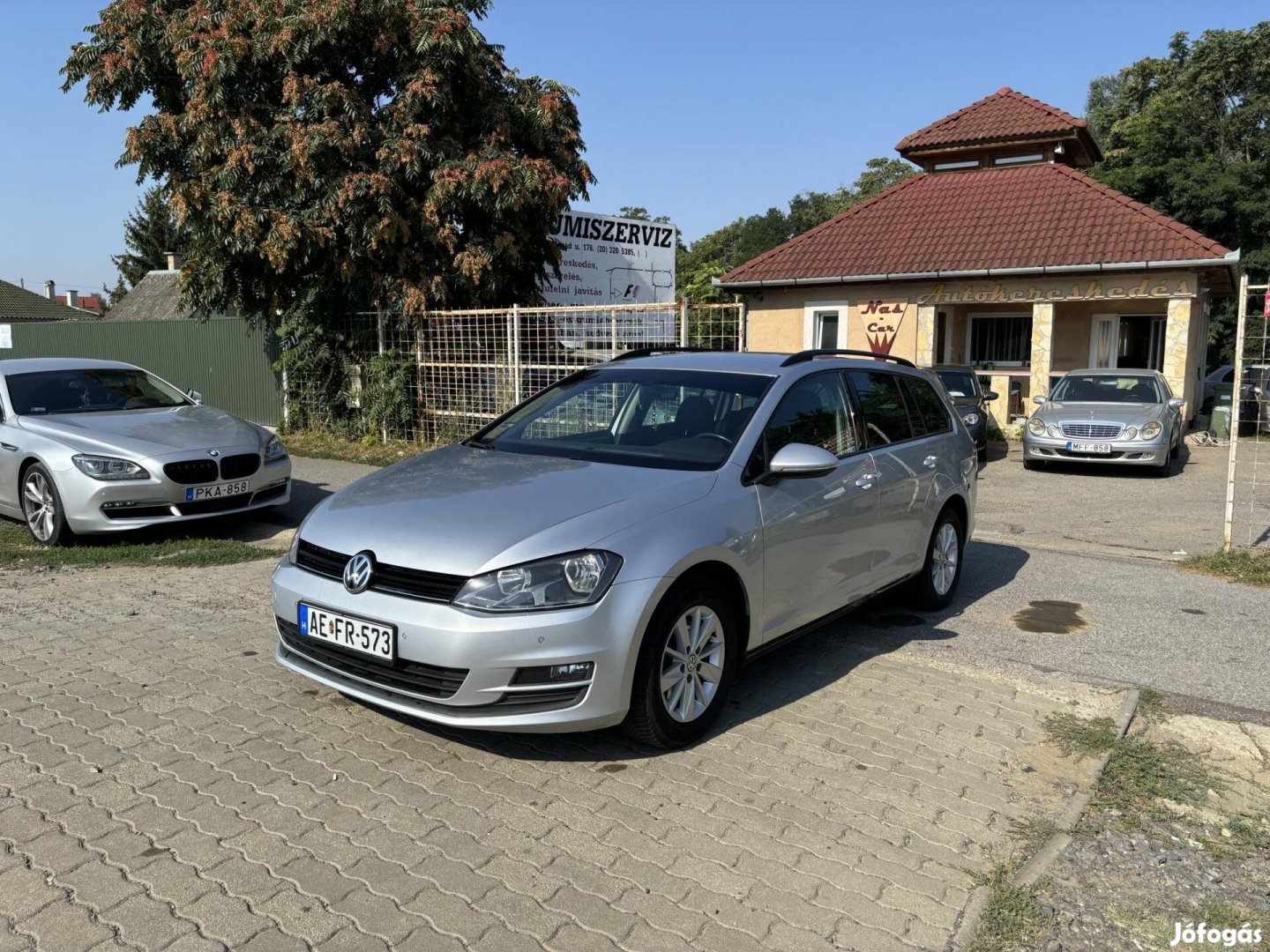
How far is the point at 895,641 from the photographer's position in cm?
573

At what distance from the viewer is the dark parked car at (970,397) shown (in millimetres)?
14234

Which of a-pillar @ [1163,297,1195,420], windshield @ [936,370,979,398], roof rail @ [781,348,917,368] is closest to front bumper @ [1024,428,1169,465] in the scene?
windshield @ [936,370,979,398]

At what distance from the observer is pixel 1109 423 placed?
12883 millimetres

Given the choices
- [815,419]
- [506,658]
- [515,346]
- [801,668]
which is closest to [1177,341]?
[515,346]

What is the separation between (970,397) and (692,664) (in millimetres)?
12059

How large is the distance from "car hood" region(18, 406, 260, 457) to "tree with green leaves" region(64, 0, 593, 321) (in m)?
5.24

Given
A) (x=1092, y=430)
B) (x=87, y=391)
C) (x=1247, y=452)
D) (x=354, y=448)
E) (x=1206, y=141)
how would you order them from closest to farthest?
(x=87, y=391), (x=1092, y=430), (x=354, y=448), (x=1247, y=452), (x=1206, y=141)

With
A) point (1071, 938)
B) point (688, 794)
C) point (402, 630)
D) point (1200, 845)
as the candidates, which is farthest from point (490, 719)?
point (1200, 845)

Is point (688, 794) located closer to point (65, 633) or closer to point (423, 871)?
point (423, 871)

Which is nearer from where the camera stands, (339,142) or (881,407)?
(881,407)

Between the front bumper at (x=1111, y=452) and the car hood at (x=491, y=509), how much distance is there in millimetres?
10298

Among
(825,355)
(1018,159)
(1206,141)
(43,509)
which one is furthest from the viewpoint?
(1206,141)

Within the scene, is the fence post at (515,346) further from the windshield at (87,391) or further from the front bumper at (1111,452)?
the front bumper at (1111,452)

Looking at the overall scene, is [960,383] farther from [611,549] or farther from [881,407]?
[611,549]
